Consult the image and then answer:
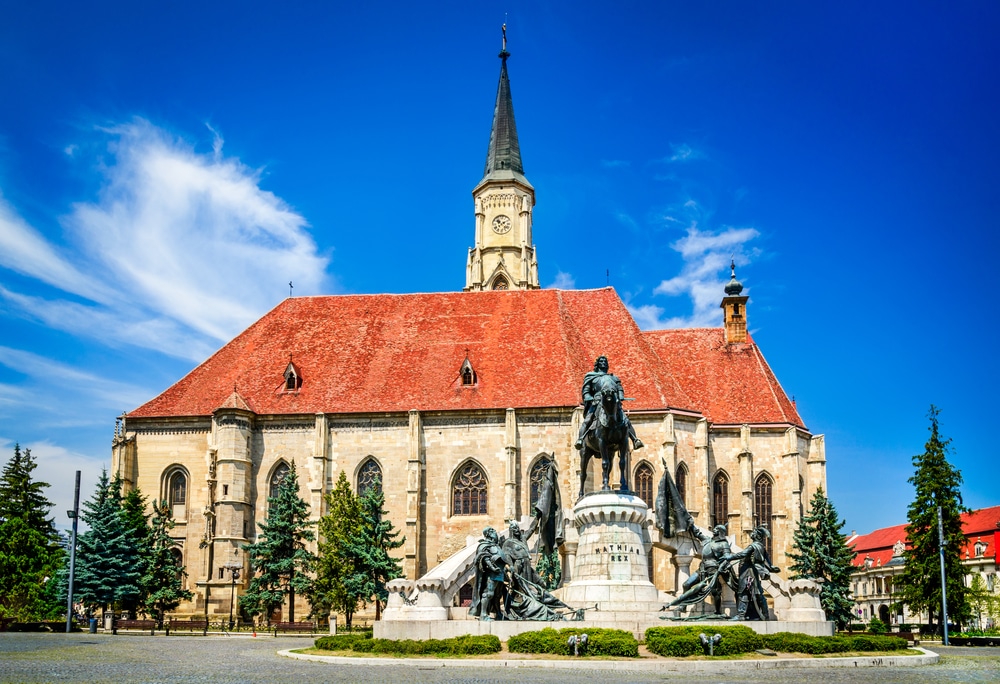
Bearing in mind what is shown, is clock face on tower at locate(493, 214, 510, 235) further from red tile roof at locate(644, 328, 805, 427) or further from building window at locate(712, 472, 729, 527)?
building window at locate(712, 472, 729, 527)

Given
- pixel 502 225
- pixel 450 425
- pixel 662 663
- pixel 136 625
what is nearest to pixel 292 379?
pixel 450 425

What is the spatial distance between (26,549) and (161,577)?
11362 millimetres

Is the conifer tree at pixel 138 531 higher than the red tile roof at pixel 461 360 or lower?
lower

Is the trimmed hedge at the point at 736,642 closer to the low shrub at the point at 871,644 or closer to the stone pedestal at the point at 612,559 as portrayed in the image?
the low shrub at the point at 871,644

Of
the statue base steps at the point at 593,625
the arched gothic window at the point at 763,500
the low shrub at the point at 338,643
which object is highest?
the arched gothic window at the point at 763,500

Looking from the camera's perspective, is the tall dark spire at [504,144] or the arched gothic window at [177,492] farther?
the tall dark spire at [504,144]

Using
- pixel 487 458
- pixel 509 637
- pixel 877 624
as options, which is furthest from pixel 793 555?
pixel 509 637

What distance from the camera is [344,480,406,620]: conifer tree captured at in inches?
1501

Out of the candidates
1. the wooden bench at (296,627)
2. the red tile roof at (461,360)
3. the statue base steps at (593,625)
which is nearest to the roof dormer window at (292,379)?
the red tile roof at (461,360)

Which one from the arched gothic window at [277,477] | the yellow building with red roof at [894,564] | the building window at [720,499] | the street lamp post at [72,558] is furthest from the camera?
the yellow building with red roof at [894,564]

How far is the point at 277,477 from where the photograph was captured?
4578 centimetres

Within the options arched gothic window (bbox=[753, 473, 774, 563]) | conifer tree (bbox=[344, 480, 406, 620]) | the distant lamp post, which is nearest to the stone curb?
conifer tree (bbox=[344, 480, 406, 620])

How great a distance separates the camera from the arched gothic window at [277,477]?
1794 inches

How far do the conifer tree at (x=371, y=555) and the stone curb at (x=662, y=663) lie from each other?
17538 mm
